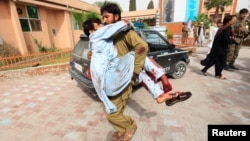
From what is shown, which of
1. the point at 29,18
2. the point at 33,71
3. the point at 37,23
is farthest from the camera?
the point at 37,23

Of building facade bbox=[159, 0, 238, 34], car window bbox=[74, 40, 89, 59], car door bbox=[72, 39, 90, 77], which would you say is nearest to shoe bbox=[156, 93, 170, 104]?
car door bbox=[72, 39, 90, 77]

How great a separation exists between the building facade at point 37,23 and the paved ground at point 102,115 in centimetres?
494

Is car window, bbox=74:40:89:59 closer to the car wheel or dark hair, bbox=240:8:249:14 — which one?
the car wheel

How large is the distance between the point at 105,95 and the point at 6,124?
246 cm

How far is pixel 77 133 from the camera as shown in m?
2.59

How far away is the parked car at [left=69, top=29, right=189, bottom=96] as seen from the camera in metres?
3.34

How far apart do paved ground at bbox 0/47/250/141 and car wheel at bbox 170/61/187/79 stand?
0.79ft

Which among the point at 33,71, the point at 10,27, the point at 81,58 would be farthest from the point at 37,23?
the point at 81,58

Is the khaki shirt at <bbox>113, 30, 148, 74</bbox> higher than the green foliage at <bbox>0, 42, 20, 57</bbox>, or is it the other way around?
the khaki shirt at <bbox>113, 30, 148, 74</bbox>

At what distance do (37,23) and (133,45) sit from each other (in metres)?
10.7

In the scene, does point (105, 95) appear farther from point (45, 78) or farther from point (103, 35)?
point (45, 78)

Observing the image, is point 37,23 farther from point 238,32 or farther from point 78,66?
point 238,32

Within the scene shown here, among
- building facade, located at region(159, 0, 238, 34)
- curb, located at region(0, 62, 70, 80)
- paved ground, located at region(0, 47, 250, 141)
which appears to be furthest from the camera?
building facade, located at region(159, 0, 238, 34)

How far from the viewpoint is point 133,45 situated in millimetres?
1783
